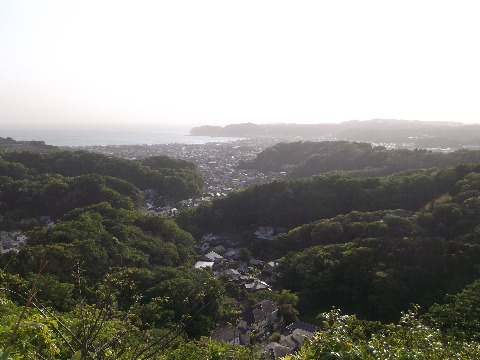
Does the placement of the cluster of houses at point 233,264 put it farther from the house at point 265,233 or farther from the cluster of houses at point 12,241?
the cluster of houses at point 12,241

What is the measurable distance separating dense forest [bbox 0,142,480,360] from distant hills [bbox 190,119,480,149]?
5099 centimetres

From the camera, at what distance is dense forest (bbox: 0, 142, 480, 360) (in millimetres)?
4199

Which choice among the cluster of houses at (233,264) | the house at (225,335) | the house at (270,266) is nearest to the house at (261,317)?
the house at (225,335)

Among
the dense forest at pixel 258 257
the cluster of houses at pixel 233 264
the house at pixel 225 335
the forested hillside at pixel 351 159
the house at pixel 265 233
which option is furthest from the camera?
the forested hillside at pixel 351 159

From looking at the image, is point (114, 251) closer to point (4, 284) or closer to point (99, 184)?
point (4, 284)

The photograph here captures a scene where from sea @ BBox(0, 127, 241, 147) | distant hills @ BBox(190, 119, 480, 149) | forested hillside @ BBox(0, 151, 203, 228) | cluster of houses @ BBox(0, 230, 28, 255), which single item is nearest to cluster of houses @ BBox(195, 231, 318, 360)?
forested hillside @ BBox(0, 151, 203, 228)

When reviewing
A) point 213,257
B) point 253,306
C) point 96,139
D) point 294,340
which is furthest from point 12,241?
point 96,139

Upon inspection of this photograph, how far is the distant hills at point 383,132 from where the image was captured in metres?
67.7

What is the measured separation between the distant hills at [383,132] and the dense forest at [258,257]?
51.0m

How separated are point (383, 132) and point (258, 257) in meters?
76.9

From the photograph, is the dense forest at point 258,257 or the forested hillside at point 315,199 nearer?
the dense forest at point 258,257

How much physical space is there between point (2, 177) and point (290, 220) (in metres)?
18.5

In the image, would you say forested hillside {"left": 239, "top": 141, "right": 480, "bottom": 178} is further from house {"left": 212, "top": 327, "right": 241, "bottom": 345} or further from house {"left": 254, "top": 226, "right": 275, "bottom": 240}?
house {"left": 212, "top": 327, "right": 241, "bottom": 345}

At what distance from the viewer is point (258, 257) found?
62.6 ft
